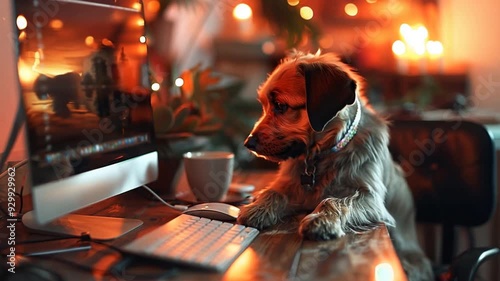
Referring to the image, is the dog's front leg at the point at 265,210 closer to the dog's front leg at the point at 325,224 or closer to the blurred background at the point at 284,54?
the dog's front leg at the point at 325,224

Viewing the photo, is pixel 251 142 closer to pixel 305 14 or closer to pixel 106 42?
pixel 106 42

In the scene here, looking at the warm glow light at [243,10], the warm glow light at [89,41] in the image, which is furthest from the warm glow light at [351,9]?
the warm glow light at [89,41]

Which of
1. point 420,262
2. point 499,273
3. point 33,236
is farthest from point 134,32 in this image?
point 499,273

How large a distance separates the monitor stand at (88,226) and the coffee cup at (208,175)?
12.3 inches

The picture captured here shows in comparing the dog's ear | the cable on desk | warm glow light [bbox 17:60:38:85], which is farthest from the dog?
warm glow light [bbox 17:60:38:85]

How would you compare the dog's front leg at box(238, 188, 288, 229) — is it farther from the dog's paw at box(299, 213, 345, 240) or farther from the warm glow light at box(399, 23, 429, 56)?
the warm glow light at box(399, 23, 429, 56)

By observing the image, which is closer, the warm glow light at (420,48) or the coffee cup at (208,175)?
the coffee cup at (208,175)

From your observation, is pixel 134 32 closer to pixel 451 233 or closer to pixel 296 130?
pixel 296 130

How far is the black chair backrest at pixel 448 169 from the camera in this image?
70.5 inches

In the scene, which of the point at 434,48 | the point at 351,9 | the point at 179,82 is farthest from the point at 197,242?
the point at 351,9

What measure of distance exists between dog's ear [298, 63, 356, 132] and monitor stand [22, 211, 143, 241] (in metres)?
0.53

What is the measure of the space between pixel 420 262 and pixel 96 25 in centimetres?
126

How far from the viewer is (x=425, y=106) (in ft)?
10.2

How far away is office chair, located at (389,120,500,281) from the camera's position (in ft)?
5.88
